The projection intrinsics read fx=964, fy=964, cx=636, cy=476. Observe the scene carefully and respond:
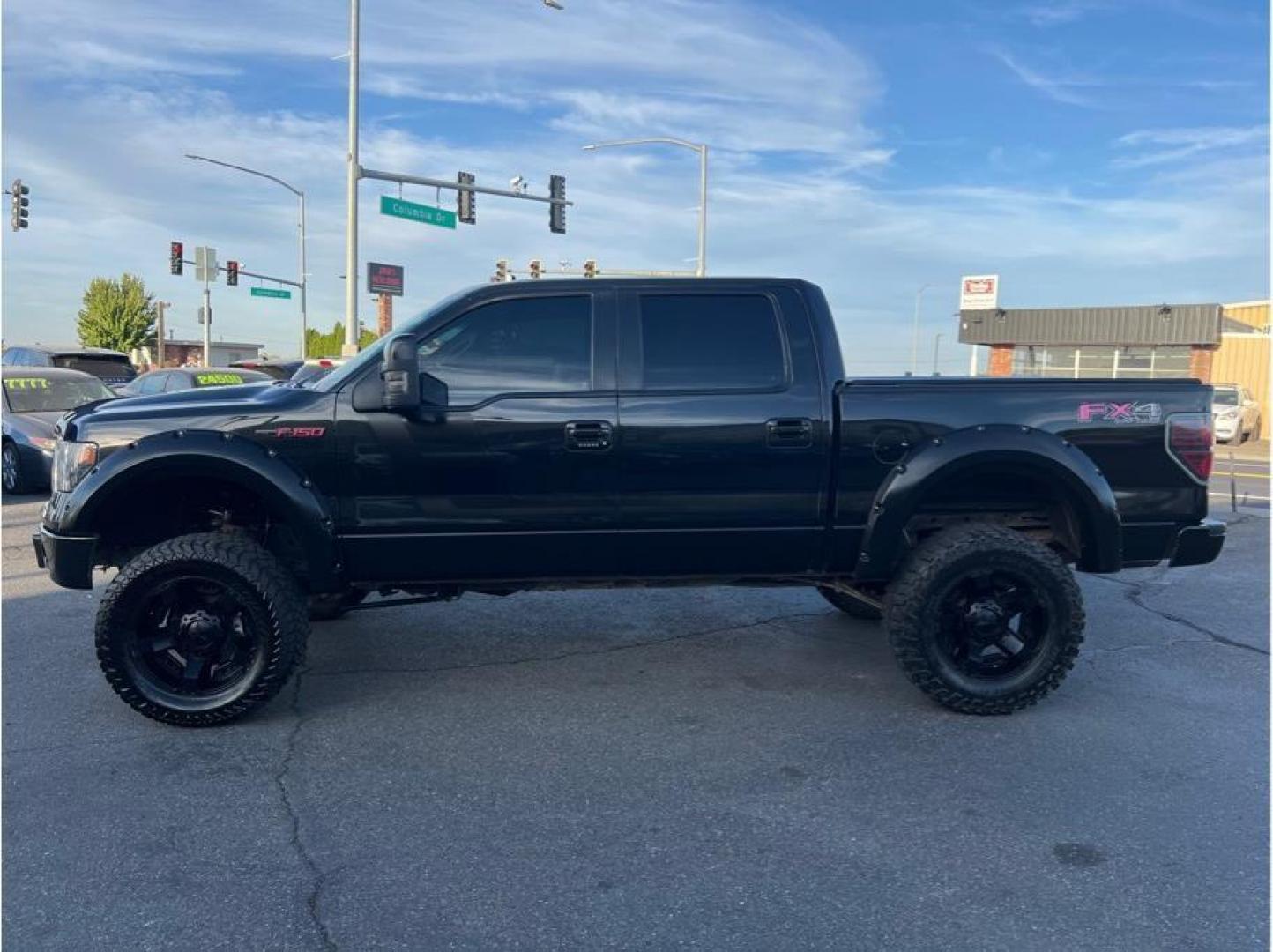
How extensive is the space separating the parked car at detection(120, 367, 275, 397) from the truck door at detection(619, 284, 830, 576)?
9.50 m

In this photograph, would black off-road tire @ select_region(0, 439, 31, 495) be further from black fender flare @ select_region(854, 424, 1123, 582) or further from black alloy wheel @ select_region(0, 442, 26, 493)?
black fender flare @ select_region(854, 424, 1123, 582)

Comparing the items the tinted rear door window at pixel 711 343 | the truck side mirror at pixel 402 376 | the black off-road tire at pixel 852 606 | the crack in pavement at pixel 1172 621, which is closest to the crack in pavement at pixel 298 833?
the truck side mirror at pixel 402 376

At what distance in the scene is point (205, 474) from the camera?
425cm

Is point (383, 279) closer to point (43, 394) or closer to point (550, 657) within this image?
point (43, 394)

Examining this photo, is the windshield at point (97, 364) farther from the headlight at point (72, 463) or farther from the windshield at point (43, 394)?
the headlight at point (72, 463)

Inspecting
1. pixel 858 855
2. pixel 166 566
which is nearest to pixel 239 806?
pixel 166 566

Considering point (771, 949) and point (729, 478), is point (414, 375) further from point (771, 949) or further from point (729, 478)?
point (771, 949)

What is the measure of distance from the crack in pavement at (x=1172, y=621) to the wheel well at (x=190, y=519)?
458 centimetres

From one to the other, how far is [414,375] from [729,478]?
4.87ft

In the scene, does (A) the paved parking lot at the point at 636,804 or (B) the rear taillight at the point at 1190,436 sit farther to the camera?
(B) the rear taillight at the point at 1190,436

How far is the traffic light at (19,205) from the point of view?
2695cm

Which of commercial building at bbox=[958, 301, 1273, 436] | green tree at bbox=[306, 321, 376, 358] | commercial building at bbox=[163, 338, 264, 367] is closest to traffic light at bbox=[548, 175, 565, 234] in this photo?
commercial building at bbox=[958, 301, 1273, 436]

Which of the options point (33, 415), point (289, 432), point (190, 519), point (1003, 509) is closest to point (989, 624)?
point (1003, 509)

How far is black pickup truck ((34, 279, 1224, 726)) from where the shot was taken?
14.0 feet
